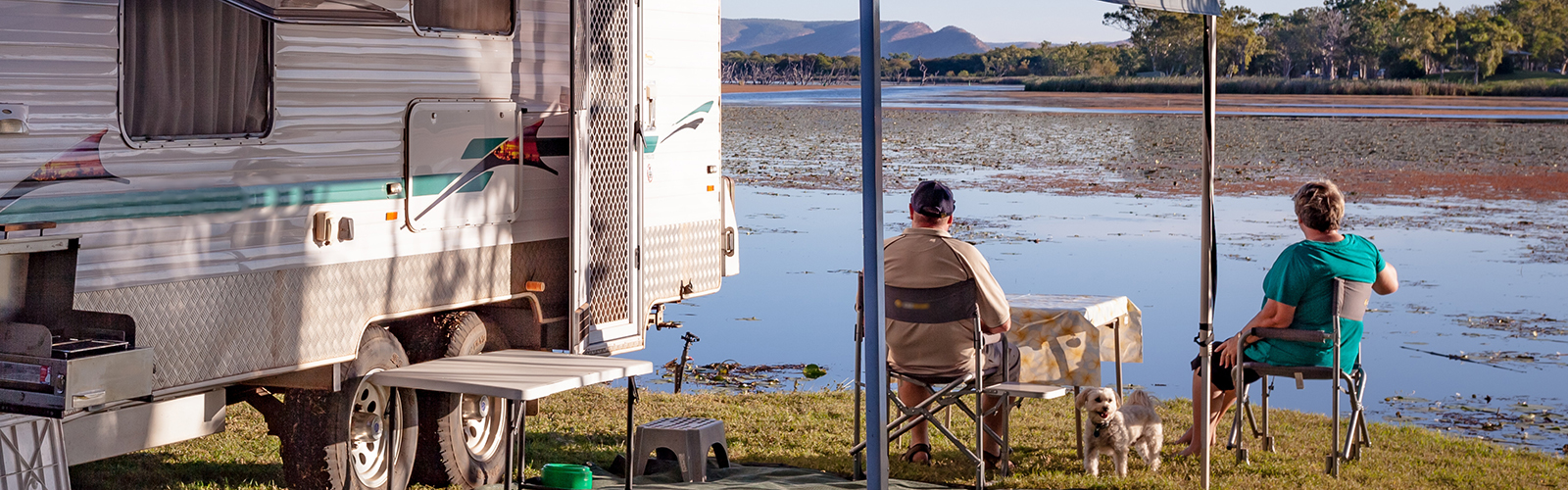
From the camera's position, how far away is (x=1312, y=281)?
19.0ft

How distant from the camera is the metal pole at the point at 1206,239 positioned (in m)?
5.24

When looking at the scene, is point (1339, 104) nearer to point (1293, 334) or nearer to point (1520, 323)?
point (1520, 323)

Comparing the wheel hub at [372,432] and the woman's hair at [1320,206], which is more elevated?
the woman's hair at [1320,206]

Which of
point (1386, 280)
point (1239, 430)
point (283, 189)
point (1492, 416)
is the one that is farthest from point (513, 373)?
point (1492, 416)

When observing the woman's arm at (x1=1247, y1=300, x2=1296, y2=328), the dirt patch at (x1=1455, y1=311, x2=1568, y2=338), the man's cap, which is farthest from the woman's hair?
the dirt patch at (x1=1455, y1=311, x2=1568, y2=338)

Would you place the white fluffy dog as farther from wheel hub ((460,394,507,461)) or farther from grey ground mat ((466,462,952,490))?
wheel hub ((460,394,507,461))

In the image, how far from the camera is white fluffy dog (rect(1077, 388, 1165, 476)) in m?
5.69

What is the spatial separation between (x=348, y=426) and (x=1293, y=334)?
3433 mm

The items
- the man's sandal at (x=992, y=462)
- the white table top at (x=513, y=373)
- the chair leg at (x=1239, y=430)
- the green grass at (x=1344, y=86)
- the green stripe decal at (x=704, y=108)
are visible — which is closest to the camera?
the white table top at (x=513, y=373)

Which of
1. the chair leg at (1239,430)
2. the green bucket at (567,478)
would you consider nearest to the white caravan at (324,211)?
the green bucket at (567,478)

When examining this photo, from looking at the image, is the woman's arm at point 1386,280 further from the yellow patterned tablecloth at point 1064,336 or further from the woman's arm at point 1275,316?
the yellow patterned tablecloth at point 1064,336

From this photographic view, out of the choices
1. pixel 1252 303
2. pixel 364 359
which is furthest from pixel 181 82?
pixel 1252 303

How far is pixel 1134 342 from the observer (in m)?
6.78

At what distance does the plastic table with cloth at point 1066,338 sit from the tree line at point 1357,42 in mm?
46796
